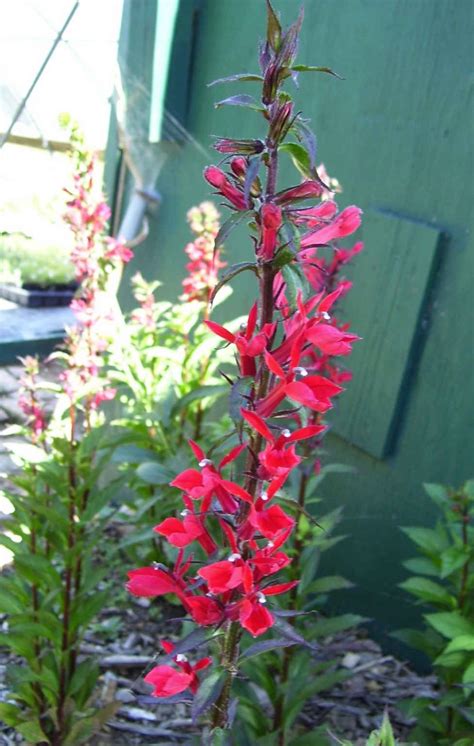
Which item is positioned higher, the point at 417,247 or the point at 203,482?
the point at 417,247

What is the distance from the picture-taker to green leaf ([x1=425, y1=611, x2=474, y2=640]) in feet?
6.16

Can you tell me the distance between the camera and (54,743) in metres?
2.11

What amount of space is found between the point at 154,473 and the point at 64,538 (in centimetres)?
33

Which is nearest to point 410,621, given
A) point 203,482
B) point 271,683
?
point 271,683

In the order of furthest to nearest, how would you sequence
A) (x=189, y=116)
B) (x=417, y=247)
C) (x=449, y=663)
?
(x=189, y=116) < (x=417, y=247) < (x=449, y=663)

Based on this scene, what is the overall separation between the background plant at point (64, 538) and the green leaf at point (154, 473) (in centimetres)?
11

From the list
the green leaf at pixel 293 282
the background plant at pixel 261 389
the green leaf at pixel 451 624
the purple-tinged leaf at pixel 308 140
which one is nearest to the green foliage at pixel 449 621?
the green leaf at pixel 451 624

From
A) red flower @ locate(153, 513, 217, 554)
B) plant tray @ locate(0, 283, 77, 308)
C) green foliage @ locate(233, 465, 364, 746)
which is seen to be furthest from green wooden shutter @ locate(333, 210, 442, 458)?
plant tray @ locate(0, 283, 77, 308)

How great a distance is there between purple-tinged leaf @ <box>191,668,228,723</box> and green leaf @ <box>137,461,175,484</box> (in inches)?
46.3

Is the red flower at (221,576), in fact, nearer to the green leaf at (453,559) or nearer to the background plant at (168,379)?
the green leaf at (453,559)

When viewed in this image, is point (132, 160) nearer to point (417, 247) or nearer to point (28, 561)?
point (417, 247)

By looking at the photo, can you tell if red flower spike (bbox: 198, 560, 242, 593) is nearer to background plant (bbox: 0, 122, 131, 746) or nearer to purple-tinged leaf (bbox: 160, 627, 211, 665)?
purple-tinged leaf (bbox: 160, 627, 211, 665)

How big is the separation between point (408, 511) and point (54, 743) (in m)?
1.27

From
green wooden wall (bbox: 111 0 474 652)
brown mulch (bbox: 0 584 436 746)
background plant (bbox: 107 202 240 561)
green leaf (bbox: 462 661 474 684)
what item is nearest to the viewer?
green leaf (bbox: 462 661 474 684)
